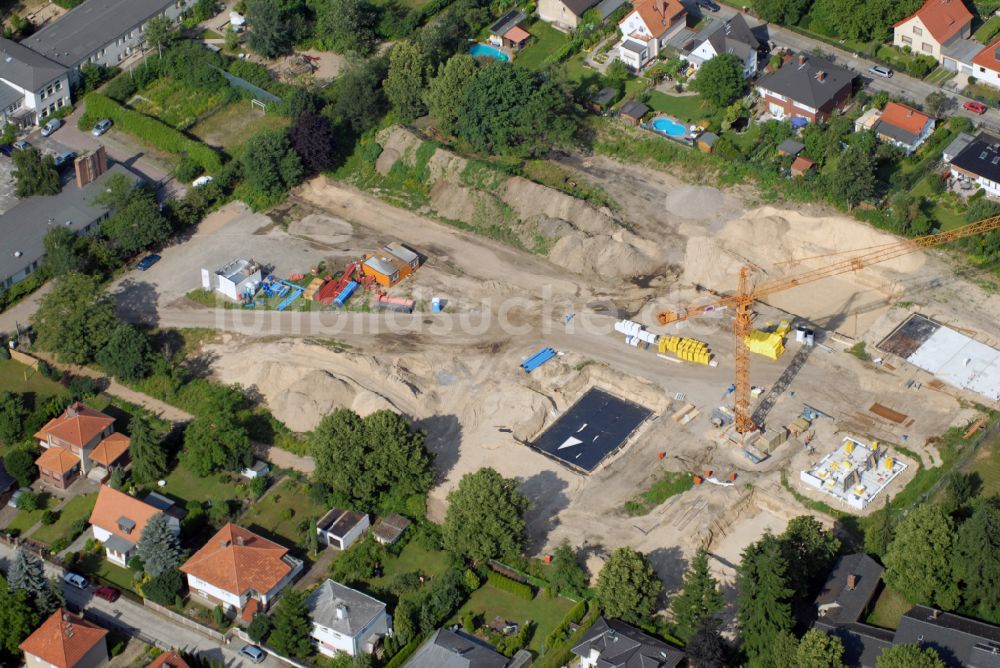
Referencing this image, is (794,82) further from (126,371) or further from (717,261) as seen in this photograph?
(126,371)

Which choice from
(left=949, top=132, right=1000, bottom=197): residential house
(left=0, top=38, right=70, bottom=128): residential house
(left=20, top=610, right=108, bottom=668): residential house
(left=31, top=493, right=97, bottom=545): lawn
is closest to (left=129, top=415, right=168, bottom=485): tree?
(left=31, top=493, right=97, bottom=545): lawn

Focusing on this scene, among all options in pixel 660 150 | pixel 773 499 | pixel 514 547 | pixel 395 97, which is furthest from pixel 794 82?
pixel 514 547

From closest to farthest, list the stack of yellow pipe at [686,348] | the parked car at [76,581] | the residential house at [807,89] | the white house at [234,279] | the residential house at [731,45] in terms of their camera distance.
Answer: the parked car at [76,581], the stack of yellow pipe at [686,348], the white house at [234,279], the residential house at [807,89], the residential house at [731,45]

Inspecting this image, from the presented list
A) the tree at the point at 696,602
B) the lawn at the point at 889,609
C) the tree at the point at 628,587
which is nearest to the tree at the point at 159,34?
the tree at the point at 628,587

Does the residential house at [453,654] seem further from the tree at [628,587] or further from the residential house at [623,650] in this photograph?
the tree at [628,587]

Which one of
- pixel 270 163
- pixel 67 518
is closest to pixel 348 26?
pixel 270 163

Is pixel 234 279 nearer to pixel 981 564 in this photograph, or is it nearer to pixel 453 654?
Answer: pixel 453 654

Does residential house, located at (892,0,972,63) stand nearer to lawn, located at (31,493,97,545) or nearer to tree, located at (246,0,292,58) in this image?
tree, located at (246,0,292,58)
